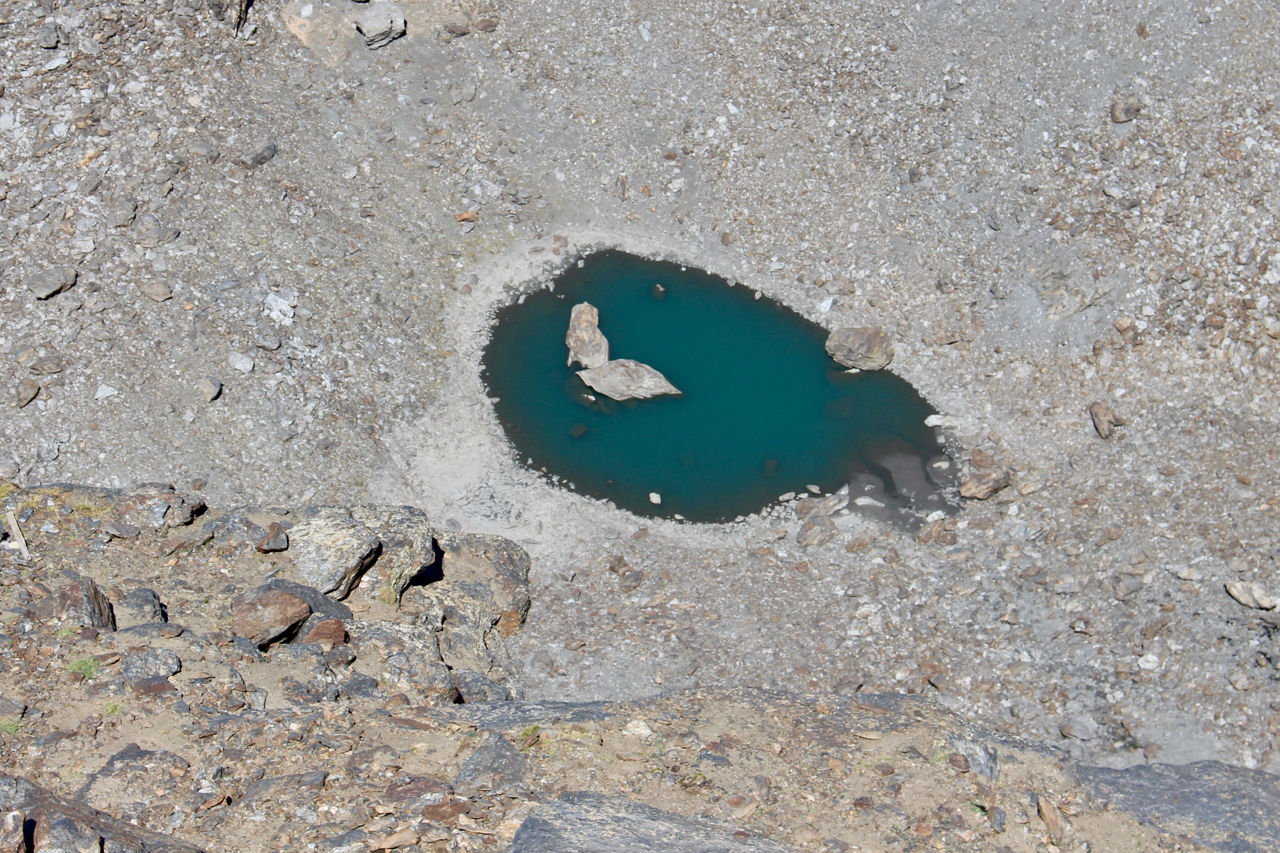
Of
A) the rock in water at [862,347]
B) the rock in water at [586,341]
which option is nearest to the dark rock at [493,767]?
the rock in water at [586,341]

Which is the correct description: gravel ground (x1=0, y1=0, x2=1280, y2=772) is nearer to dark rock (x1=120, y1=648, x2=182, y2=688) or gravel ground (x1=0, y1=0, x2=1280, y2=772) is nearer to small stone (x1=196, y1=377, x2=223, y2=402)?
small stone (x1=196, y1=377, x2=223, y2=402)

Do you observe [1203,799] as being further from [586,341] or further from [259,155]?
[259,155]

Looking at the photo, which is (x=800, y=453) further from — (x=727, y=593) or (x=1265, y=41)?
(x=1265, y=41)

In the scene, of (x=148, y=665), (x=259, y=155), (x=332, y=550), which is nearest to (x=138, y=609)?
(x=148, y=665)

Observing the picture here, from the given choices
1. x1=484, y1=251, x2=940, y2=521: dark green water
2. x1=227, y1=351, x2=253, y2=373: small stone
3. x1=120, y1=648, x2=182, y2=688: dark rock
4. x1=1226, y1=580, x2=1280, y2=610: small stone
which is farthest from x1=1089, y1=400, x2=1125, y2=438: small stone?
x1=227, y1=351, x2=253, y2=373: small stone

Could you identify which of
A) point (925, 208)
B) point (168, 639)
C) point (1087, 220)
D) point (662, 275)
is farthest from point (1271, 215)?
point (168, 639)

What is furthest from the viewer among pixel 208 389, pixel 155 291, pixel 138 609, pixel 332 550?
pixel 155 291
